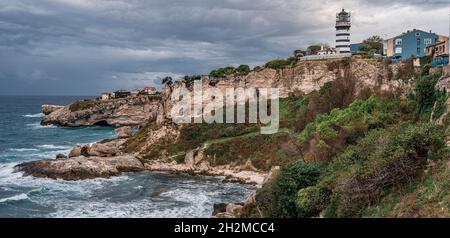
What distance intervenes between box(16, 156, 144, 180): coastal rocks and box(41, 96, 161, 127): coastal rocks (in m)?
44.3

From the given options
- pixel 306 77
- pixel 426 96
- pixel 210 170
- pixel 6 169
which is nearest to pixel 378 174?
pixel 426 96

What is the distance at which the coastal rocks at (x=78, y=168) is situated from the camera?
39.2 m

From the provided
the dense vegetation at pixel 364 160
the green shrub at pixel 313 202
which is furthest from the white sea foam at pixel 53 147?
the green shrub at pixel 313 202

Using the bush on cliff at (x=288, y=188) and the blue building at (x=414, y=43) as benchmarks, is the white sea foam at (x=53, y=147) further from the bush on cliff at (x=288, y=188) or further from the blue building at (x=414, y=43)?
the bush on cliff at (x=288, y=188)

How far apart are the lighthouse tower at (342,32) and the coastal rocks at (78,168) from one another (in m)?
27.7

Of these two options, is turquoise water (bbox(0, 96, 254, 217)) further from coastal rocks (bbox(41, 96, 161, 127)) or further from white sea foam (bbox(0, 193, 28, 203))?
coastal rocks (bbox(41, 96, 161, 127))

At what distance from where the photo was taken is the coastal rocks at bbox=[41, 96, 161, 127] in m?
88.1
